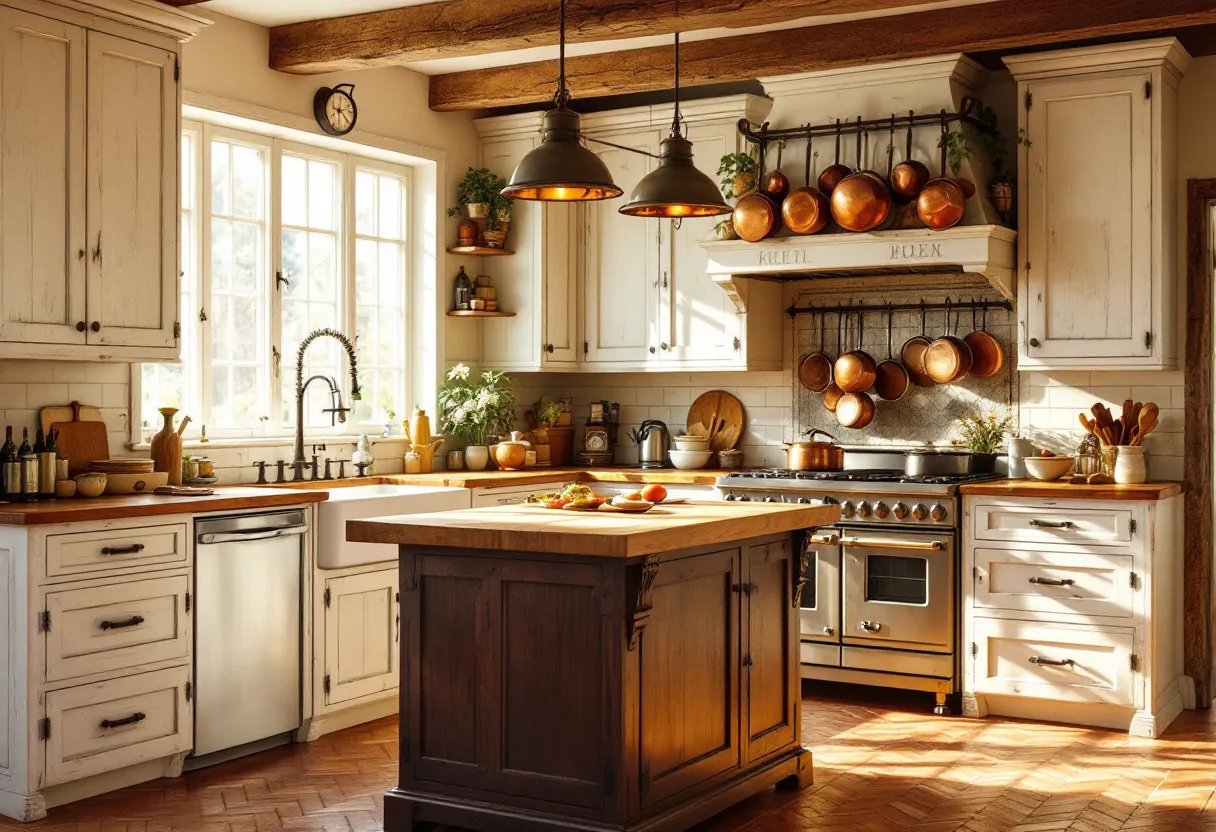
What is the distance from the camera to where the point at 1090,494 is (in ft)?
19.0

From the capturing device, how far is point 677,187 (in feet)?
14.9

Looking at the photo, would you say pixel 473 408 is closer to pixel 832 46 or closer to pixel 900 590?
pixel 900 590

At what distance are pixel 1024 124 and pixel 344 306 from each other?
137 inches

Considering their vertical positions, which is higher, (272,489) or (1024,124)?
(1024,124)

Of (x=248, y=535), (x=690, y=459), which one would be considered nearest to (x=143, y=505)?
(x=248, y=535)

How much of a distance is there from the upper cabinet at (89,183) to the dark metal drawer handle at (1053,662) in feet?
12.9

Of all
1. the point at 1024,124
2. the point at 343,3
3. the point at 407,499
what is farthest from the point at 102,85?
the point at 1024,124

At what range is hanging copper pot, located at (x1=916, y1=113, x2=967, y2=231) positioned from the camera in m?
6.12

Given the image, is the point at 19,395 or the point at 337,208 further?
the point at 337,208

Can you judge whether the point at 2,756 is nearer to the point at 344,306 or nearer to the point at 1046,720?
the point at 344,306

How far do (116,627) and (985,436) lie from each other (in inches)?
164

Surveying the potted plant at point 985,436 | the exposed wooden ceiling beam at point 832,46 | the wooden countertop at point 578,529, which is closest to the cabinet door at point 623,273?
the exposed wooden ceiling beam at point 832,46

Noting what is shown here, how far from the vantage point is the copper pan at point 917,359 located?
6.89m

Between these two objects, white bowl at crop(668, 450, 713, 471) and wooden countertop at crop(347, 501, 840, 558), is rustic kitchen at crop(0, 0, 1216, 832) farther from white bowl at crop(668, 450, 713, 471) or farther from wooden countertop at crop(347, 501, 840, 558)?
white bowl at crop(668, 450, 713, 471)
